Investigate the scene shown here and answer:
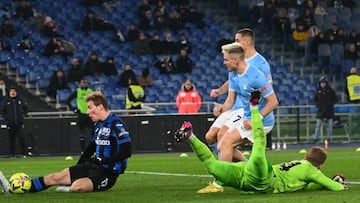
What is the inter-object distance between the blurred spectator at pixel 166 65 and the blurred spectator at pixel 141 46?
1142mm

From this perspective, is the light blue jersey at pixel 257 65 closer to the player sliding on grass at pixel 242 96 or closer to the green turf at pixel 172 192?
the player sliding on grass at pixel 242 96

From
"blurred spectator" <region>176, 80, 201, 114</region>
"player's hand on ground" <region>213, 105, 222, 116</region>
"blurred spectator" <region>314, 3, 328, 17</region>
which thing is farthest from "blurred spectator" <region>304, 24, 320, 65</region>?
"player's hand on ground" <region>213, 105, 222, 116</region>

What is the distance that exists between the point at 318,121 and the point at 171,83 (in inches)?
252

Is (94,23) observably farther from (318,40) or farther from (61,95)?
(318,40)

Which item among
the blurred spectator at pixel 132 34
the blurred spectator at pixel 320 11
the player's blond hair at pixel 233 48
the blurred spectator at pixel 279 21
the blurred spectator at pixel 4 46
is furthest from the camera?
the blurred spectator at pixel 320 11

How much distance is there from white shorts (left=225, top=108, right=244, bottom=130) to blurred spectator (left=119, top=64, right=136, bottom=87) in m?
19.8

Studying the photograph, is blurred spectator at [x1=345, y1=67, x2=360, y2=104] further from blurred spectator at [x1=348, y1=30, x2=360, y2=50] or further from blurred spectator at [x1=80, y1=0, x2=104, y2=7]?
blurred spectator at [x1=80, y1=0, x2=104, y2=7]

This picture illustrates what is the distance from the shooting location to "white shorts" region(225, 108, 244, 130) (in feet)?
48.8

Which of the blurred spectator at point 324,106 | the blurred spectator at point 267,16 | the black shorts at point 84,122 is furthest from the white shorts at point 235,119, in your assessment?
the blurred spectator at point 267,16

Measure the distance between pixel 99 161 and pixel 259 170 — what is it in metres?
2.37

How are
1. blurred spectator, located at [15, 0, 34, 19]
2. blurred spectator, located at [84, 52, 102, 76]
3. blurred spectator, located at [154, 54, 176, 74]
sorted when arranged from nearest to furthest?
blurred spectator, located at [84, 52, 102, 76] → blurred spectator, located at [154, 54, 176, 74] → blurred spectator, located at [15, 0, 34, 19]

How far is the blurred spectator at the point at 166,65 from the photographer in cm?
3812

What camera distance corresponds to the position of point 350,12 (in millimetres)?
44125

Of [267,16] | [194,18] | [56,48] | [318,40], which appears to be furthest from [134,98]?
[267,16]
